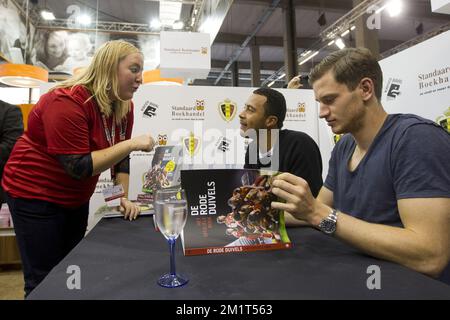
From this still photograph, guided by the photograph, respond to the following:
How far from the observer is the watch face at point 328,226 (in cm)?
84

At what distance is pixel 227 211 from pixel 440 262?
0.53m

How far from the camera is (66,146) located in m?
1.14

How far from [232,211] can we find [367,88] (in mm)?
616

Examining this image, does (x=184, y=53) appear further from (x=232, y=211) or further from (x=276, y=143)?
(x=232, y=211)

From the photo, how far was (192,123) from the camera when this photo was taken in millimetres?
2777

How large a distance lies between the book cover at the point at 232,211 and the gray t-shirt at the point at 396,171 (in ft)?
1.07

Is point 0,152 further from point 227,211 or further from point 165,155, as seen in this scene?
point 227,211

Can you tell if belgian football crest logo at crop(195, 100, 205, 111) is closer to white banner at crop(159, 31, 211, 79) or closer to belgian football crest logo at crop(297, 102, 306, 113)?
white banner at crop(159, 31, 211, 79)

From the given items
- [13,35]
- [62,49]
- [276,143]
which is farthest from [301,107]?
[62,49]

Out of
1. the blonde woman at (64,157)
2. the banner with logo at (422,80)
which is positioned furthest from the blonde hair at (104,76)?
the banner with logo at (422,80)

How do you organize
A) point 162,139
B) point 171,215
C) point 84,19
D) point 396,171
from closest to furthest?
point 171,215 < point 396,171 < point 162,139 < point 84,19

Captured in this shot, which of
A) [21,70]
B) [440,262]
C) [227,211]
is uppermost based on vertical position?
[21,70]

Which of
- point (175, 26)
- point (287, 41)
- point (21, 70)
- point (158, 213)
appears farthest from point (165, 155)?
point (287, 41)

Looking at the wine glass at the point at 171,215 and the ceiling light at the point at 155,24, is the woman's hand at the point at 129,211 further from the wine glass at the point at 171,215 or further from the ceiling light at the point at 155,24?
the ceiling light at the point at 155,24
